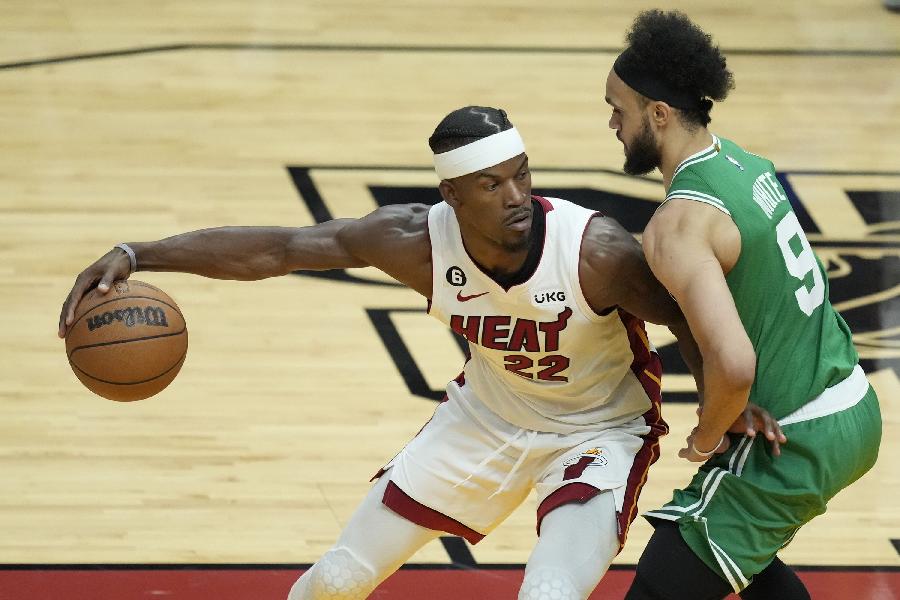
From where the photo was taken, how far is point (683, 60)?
3.79 meters

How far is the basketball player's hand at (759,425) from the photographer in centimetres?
374

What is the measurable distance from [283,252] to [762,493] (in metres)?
1.46

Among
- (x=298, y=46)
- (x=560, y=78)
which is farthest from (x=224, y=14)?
(x=560, y=78)

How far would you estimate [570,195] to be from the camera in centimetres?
821

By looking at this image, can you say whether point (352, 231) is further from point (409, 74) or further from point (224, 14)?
point (224, 14)

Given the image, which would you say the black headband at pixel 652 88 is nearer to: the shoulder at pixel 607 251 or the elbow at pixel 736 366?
the shoulder at pixel 607 251

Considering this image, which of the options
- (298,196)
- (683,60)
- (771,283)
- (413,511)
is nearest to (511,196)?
(683,60)

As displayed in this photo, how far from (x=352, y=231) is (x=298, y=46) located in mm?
6744

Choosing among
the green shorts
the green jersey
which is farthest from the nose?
the green shorts

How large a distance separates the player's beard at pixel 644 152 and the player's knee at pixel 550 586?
1030 millimetres

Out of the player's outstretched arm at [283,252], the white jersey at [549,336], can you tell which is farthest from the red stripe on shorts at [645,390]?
the player's outstretched arm at [283,252]

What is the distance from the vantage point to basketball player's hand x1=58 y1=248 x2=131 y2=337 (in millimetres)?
4137

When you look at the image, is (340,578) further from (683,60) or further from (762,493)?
(683,60)

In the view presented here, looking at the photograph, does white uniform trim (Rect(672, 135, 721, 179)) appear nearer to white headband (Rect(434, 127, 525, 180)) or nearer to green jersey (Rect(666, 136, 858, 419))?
green jersey (Rect(666, 136, 858, 419))
